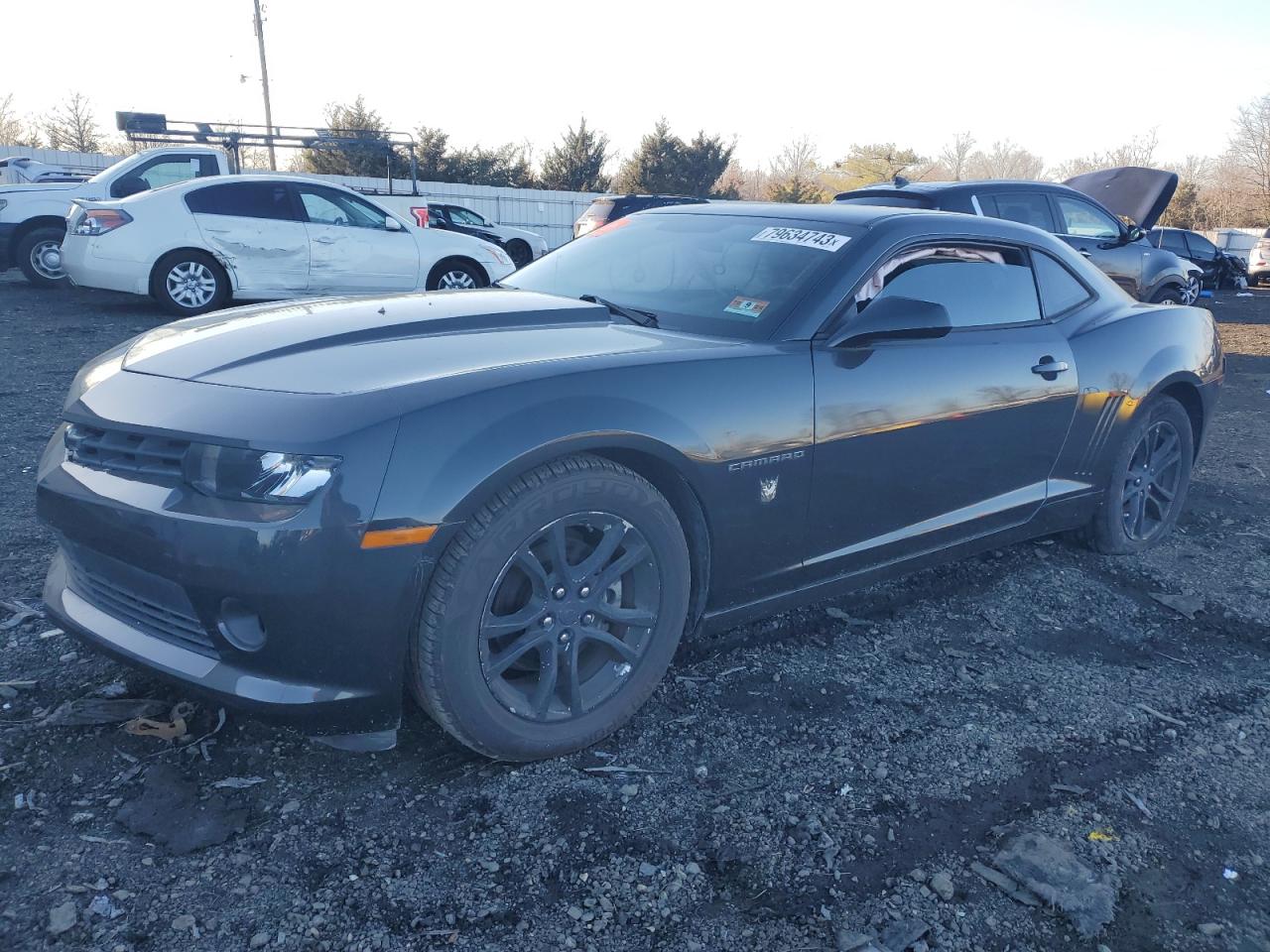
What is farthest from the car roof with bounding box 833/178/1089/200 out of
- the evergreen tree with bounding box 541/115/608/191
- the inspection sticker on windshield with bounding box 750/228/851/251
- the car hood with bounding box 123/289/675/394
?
the evergreen tree with bounding box 541/115/608/191

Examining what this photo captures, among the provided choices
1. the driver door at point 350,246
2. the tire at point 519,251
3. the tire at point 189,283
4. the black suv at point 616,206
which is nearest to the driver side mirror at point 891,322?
the driver door at point 350,246

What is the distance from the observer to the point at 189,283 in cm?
964

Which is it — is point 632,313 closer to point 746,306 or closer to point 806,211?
point 746,306

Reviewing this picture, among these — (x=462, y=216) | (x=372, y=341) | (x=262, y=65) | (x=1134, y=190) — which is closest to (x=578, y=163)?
(x=262, y=65)

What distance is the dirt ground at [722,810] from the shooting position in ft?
6.40

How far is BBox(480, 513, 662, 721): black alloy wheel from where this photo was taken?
7.70 ft

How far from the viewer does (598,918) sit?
1956mm

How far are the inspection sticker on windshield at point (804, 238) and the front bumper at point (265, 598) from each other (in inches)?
70.2

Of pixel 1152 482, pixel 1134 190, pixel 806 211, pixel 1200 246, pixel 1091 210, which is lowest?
pixel 1200 246

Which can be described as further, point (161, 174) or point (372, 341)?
point (161, 174)

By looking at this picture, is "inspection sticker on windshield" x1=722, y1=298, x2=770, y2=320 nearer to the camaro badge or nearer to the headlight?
the camaro badge

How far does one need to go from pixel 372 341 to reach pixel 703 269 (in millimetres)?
1216

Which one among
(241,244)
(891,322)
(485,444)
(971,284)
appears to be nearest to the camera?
(485,444)

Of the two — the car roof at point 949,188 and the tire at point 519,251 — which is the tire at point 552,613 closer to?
the car roof at point 949,188
